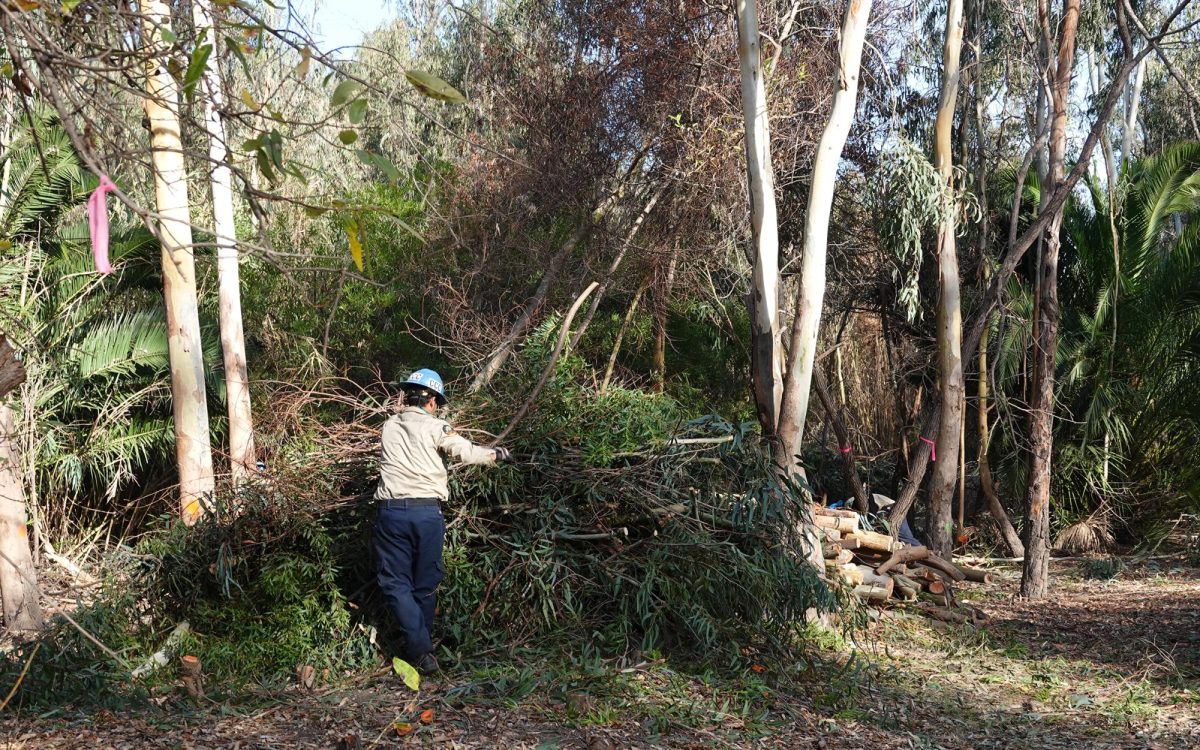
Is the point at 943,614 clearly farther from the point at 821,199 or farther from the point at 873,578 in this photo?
the point at 821,199

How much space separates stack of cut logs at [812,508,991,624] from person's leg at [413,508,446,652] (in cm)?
403

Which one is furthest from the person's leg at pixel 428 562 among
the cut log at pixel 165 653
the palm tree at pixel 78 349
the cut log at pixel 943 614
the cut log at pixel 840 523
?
the palm tree at pixel 78 349

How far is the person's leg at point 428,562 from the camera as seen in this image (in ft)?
21.7

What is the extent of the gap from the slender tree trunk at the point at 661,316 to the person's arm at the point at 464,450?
759 cm

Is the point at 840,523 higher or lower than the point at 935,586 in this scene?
higher

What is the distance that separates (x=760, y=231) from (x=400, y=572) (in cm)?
400

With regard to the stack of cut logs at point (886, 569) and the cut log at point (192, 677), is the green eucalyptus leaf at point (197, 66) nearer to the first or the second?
the cut log at point (192, 677)

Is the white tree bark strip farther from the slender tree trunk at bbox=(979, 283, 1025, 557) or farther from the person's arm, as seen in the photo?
the slender tree trunk at bbox=(979, 283, 1025, 557)

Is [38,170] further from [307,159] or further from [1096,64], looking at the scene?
[1096,64]

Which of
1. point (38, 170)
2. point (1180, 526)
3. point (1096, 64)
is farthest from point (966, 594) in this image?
point (1096, 64)

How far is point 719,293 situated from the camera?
16.2 m

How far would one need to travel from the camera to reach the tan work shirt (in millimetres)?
6641

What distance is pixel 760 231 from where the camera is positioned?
8672 mm

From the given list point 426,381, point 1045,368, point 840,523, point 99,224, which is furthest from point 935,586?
point 99,224
